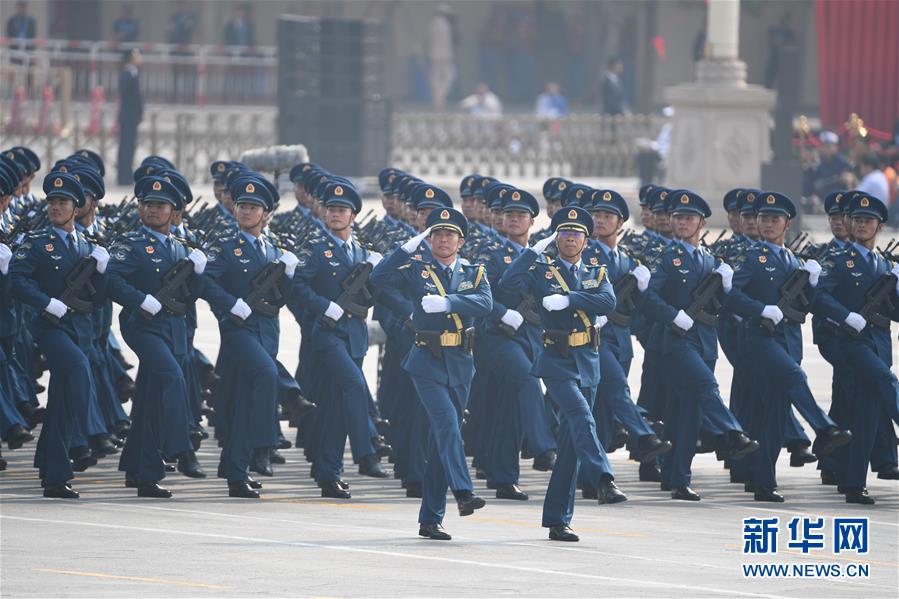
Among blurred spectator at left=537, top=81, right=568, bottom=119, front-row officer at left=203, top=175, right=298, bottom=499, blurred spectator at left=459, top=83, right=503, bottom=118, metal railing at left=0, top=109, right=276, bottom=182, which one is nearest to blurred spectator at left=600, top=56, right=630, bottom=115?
blurred spectator at left=537, top=81, right=568, bottom=119

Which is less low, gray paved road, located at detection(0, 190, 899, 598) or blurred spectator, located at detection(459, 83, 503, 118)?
blurred spectator, located at detection(459, 83, 503, 118)

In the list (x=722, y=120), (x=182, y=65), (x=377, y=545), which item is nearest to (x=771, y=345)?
(x=377, y=545)

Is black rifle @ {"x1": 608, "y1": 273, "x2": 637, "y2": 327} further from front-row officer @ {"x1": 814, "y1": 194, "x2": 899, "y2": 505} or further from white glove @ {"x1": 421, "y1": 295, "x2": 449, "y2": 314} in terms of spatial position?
white glove @ {"x1": 421, "y1": 295, "x2": 449, "y2": 314}

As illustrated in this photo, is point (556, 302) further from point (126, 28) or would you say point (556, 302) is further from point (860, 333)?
point (126, 28)

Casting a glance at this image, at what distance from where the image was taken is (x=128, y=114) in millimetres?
30484

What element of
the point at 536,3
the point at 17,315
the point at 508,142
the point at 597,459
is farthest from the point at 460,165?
the point at 597,459

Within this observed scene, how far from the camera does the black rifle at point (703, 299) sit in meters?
13.6

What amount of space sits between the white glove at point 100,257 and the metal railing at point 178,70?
77.8 ft

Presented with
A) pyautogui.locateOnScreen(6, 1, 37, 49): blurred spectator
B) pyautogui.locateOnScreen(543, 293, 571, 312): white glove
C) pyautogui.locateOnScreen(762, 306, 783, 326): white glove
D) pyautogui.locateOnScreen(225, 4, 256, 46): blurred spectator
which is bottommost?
pyautogui.locateOnScreen(762, 306, 783, 326): white glove

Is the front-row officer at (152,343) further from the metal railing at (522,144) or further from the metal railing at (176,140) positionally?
the metal railing at (522,144)

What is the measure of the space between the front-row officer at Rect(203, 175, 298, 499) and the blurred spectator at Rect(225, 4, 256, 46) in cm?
2737

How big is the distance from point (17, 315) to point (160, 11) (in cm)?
3082

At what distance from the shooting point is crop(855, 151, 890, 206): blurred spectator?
26.4 metres

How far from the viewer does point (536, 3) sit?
45.7 m
